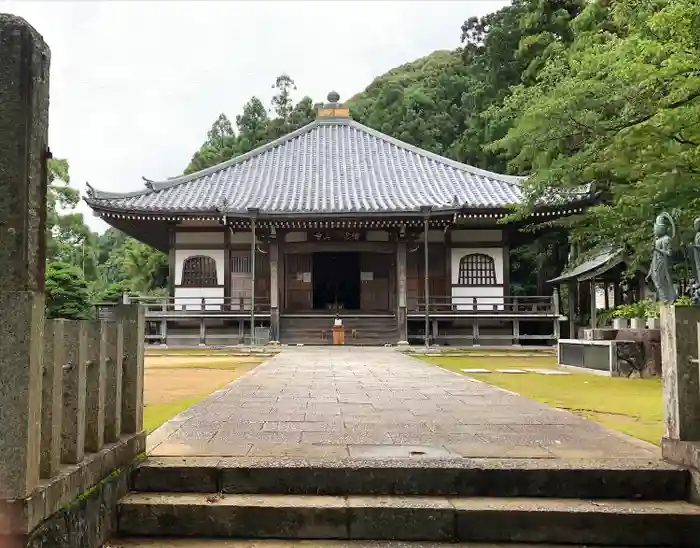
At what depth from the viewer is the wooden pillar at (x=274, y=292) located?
17.6 metres

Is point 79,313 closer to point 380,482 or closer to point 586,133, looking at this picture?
point 586,133

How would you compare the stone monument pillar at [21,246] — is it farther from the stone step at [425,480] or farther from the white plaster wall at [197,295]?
the white plaster wall at [197,295]

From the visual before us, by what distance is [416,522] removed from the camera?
9.28 ft

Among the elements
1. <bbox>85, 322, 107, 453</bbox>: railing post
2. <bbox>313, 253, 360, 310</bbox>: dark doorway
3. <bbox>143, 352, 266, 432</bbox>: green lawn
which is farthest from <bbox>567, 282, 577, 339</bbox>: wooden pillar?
<bbox>85, 322, 107, 453</bbox>: railing post

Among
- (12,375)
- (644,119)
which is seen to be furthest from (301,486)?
(644,119)

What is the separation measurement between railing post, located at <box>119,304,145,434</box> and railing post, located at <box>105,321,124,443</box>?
Answer: 170mm

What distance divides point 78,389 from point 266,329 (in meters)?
15.2

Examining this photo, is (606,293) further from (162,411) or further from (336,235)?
(162,411)

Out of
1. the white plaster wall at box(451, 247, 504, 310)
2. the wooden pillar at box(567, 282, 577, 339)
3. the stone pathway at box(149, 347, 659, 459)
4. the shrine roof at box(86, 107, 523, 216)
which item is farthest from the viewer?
the white plaster wall at box(451, 247, 504, 310)

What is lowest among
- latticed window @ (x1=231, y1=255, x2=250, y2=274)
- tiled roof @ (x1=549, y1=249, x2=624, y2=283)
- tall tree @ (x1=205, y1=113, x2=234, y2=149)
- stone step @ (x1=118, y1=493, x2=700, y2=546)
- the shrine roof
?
stone step @ (x1=118, y1=493, x2=700, y2=546)

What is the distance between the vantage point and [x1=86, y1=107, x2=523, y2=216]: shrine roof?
703 inches

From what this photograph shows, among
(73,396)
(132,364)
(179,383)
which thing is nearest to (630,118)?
(179,383)

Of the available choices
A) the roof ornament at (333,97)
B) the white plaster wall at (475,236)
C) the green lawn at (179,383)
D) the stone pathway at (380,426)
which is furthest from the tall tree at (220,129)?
the stone pathway at (380,426)

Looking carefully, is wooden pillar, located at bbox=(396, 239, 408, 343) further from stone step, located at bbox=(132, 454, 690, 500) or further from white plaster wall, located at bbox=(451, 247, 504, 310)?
stone step, located at bbox=(132, 454, 690, 500)
